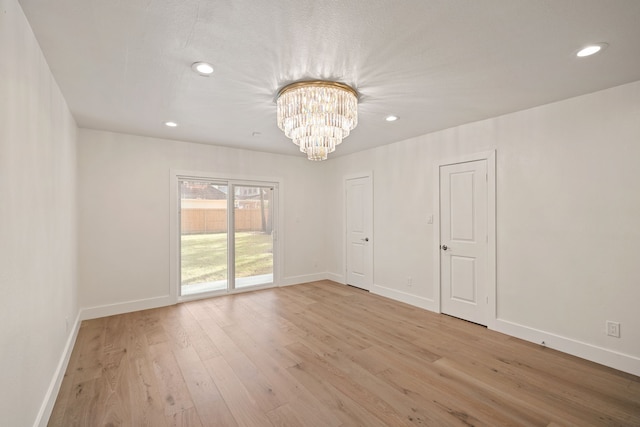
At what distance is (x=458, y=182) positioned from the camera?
381cm

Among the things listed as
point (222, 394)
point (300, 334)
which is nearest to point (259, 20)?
point (222, 394)

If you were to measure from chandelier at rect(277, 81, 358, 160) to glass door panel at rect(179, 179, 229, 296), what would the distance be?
8.69ft

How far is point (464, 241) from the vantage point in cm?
375

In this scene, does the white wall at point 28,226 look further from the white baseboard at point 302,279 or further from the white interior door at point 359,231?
the white interior door at point 359,231

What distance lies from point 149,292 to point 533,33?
5.17 meters

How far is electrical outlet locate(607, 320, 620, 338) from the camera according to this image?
2.57 m

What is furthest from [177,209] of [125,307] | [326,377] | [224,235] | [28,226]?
[326,377]

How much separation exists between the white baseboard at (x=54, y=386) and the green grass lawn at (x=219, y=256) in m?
1.72

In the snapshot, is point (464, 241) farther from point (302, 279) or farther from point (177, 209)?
point (177, 209)

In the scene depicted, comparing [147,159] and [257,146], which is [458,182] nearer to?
[257,146]

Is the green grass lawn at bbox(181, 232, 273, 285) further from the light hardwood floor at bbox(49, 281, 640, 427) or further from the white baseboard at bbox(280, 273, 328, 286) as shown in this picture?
the light hardwood floor at bbox(49, 281, 640, 427)

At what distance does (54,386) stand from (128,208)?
99.3 inches

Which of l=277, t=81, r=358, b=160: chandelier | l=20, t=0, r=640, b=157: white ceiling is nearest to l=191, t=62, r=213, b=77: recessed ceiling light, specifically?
l=20, t=0, r=640, b=157: white ceiling

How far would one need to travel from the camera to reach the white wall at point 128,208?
3.86 meters
